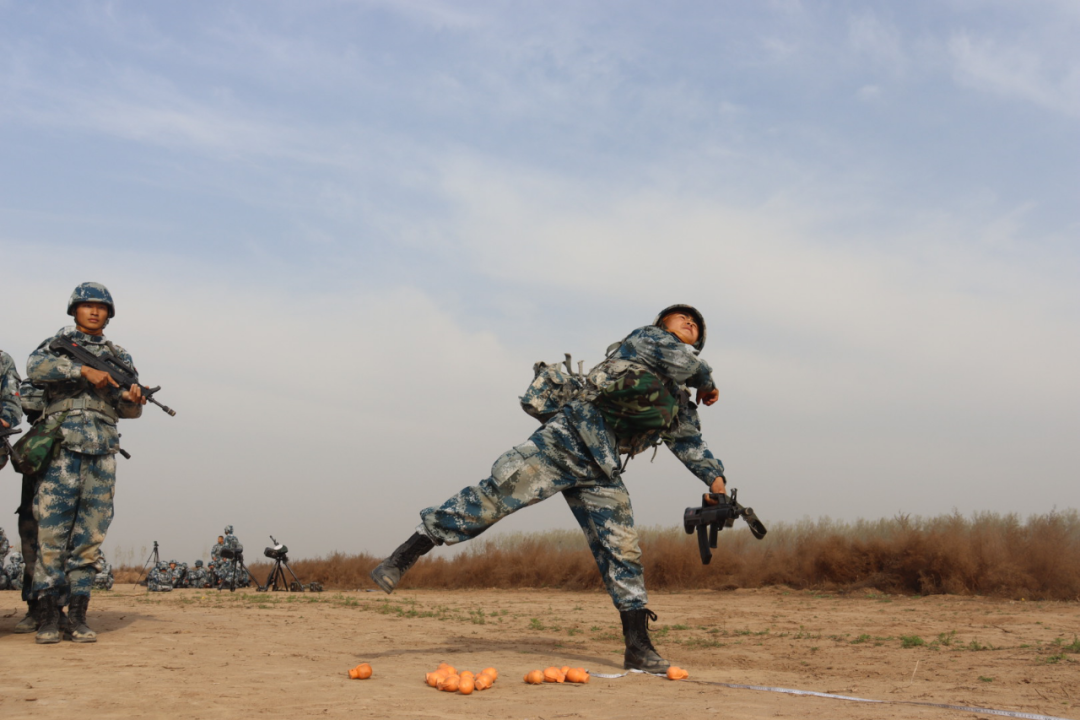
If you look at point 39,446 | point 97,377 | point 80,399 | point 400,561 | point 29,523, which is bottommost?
point 400,561

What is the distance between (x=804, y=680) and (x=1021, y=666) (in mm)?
1622

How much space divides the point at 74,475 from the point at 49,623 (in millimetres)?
1041

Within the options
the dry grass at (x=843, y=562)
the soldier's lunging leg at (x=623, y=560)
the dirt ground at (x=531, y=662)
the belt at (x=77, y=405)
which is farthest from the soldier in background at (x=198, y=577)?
the soldier's lunging leg at (x=623, y=560)

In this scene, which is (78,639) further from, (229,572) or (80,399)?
(229,572)

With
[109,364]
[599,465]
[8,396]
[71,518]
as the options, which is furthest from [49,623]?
[599,465]

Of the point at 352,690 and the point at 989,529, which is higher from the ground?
the point at 989,529

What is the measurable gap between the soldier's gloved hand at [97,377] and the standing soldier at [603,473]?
2734 millimetres

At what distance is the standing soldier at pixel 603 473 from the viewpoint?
5098 mm

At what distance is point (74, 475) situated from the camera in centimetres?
Answer: 600

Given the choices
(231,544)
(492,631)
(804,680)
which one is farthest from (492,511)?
(231,544)

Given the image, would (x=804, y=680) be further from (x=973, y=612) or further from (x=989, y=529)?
(x=989, y=529)

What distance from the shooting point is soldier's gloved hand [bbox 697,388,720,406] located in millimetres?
5613

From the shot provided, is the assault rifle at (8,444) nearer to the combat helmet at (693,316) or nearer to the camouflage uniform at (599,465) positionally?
the camouflage uniform at (599,465)

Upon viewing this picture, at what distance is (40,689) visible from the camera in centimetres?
406
